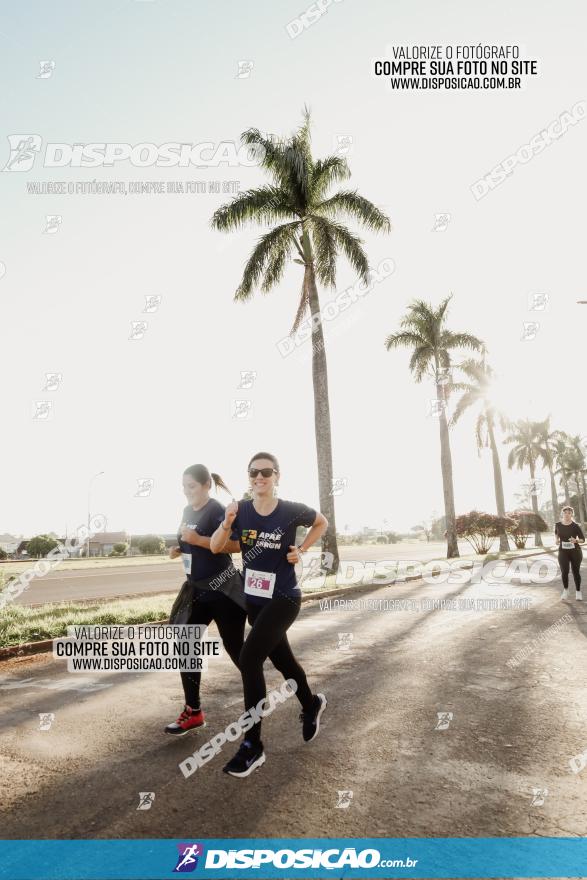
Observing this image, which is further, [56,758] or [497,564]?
[497,564]

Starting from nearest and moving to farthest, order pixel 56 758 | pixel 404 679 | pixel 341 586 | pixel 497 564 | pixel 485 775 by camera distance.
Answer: pixel 485 775 < pixel 56 758 < pixel 404 679 < pixel 341 586 < pixel 497 564

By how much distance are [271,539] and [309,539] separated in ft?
0.90

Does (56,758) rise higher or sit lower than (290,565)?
lower

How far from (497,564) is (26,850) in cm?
2326

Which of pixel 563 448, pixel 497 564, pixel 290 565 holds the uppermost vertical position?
pixel 563 448

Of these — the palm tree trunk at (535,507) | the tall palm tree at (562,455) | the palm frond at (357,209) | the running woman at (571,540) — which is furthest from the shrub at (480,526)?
the tall palm tree at (562,455)

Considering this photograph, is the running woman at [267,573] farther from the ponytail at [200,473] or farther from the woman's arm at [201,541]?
the ponytail at [200,473]

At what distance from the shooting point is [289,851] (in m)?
2.90

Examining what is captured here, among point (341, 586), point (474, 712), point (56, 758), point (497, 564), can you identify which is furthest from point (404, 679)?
point (497, 564)

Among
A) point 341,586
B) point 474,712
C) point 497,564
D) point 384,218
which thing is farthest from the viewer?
point 497,564

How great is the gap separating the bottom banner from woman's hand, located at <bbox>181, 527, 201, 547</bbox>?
201 cm

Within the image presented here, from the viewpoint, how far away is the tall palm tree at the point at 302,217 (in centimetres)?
1922

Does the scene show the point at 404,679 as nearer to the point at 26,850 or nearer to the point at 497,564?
the point at 26,850

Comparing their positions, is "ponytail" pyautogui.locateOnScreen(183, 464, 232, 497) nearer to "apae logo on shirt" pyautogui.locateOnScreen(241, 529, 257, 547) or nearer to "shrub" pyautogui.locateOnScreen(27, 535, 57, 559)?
"apae logo on shirt" pyautogui.locateOnScreen(241, 529, 257, 547)
